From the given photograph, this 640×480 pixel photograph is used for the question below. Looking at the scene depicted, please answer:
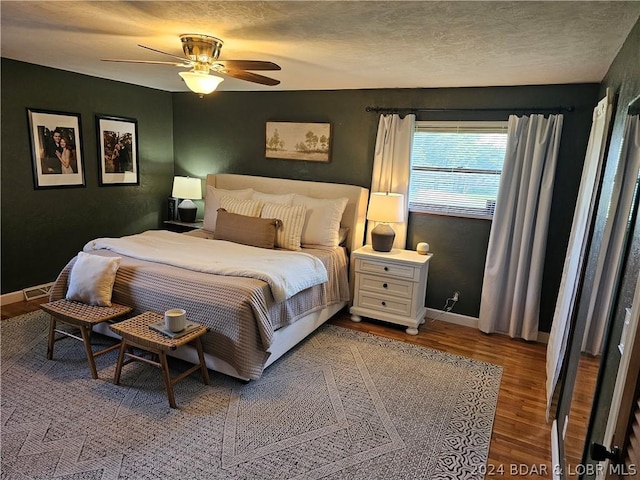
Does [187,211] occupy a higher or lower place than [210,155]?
lower

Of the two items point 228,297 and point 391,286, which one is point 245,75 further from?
point 391,286

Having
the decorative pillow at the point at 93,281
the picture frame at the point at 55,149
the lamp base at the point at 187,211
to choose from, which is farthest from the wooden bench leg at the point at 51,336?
the lamp base at the point at 187,211

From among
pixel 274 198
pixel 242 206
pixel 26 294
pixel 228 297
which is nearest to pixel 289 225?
pixel 274 198

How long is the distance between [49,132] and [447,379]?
4290mm

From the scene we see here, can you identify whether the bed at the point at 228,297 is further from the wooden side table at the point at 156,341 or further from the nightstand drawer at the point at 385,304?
the nightstand drawer at the point at 385,304

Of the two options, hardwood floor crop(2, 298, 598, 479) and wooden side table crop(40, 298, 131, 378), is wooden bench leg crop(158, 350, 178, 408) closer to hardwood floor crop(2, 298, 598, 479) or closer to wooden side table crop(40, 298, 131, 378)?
wooden side table crop(40, 298, 131, 378)

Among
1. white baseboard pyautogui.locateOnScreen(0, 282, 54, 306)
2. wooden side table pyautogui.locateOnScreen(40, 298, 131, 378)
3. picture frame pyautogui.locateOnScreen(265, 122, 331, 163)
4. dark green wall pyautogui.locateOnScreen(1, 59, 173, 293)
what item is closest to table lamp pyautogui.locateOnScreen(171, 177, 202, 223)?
dark green wall pyautogui.locateOnScreen(1, 59, 173, 293)

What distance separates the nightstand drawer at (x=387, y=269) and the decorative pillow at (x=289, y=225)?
63 centimetres

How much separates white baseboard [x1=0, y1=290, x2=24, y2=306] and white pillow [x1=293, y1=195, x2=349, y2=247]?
2.84 m

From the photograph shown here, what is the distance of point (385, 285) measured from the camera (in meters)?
3.78

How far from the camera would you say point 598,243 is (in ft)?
6.35

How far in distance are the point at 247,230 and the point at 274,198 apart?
1.89ft

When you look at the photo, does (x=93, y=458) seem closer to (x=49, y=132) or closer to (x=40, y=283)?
(x=40, y=283)

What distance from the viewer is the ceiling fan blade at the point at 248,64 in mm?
2373
